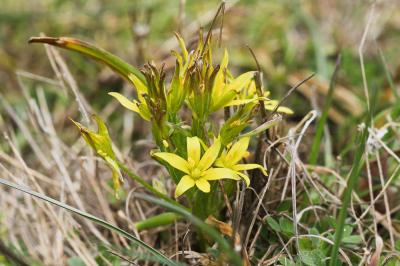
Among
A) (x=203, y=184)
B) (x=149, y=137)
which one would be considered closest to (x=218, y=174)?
(x=203, y=184)

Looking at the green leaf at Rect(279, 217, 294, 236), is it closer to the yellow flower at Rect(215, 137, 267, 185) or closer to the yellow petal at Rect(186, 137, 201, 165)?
the yellow flower at Rect(215, 137, 267, 185)

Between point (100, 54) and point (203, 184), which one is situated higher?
point (100, 54)

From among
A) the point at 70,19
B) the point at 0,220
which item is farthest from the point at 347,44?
the point at 0,220

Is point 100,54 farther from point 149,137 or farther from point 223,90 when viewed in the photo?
point 149,137

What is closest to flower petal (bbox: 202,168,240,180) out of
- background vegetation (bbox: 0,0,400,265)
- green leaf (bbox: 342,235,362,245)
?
background vegetation (bbox: 0,0,400,265)

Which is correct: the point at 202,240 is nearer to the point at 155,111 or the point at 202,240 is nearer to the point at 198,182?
the point at 198,182
